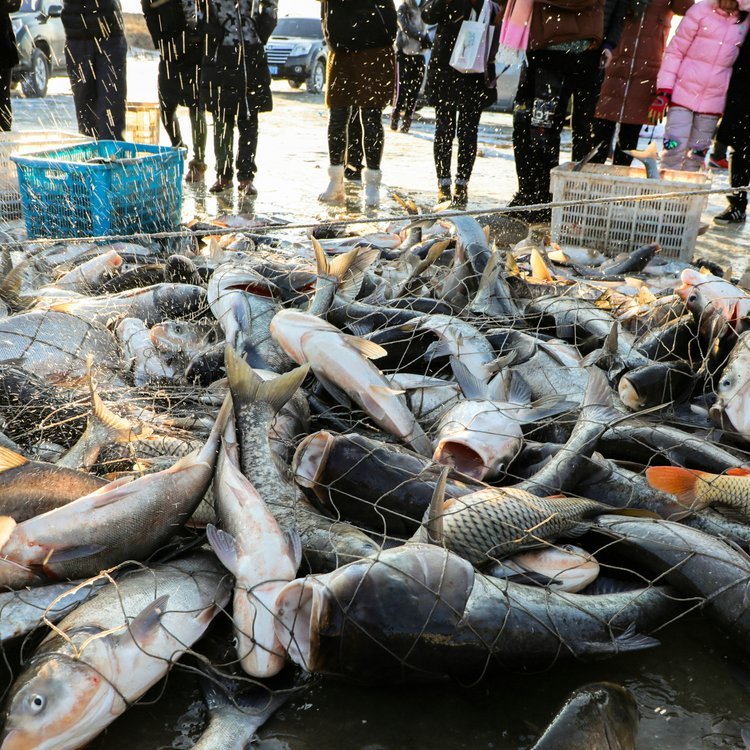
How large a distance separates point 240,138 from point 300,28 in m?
14.5

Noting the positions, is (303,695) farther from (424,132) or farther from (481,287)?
(424,132)

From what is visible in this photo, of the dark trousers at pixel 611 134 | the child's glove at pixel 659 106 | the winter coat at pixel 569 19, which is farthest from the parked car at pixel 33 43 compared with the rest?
the child's glove at pixel 659 106

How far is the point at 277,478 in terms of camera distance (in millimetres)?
2848

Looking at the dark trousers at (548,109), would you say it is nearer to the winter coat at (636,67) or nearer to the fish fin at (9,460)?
the winter coat at (636,67)

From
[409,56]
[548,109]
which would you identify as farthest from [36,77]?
[548,109]

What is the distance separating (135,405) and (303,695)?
1688 millimetres

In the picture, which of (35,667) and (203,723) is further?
(203,723)

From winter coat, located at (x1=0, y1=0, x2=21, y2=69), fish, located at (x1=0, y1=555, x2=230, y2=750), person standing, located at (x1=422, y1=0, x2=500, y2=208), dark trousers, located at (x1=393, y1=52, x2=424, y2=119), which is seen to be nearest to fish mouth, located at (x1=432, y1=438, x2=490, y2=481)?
fish, located at (x1=0, y1=555, x2=230, y2=750)

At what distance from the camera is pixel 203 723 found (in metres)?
2.24

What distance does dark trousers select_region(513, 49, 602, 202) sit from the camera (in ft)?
26.8

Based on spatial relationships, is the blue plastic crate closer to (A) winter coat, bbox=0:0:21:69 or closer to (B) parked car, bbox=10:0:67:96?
(A) winter coat, bbox=0:0:21:69

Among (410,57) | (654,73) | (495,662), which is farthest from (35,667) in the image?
(410,57)

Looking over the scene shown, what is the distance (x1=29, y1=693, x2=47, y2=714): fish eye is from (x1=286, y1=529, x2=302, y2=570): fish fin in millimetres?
761

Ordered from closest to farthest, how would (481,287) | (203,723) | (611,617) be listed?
(203,723), (611,617), (481,287)
